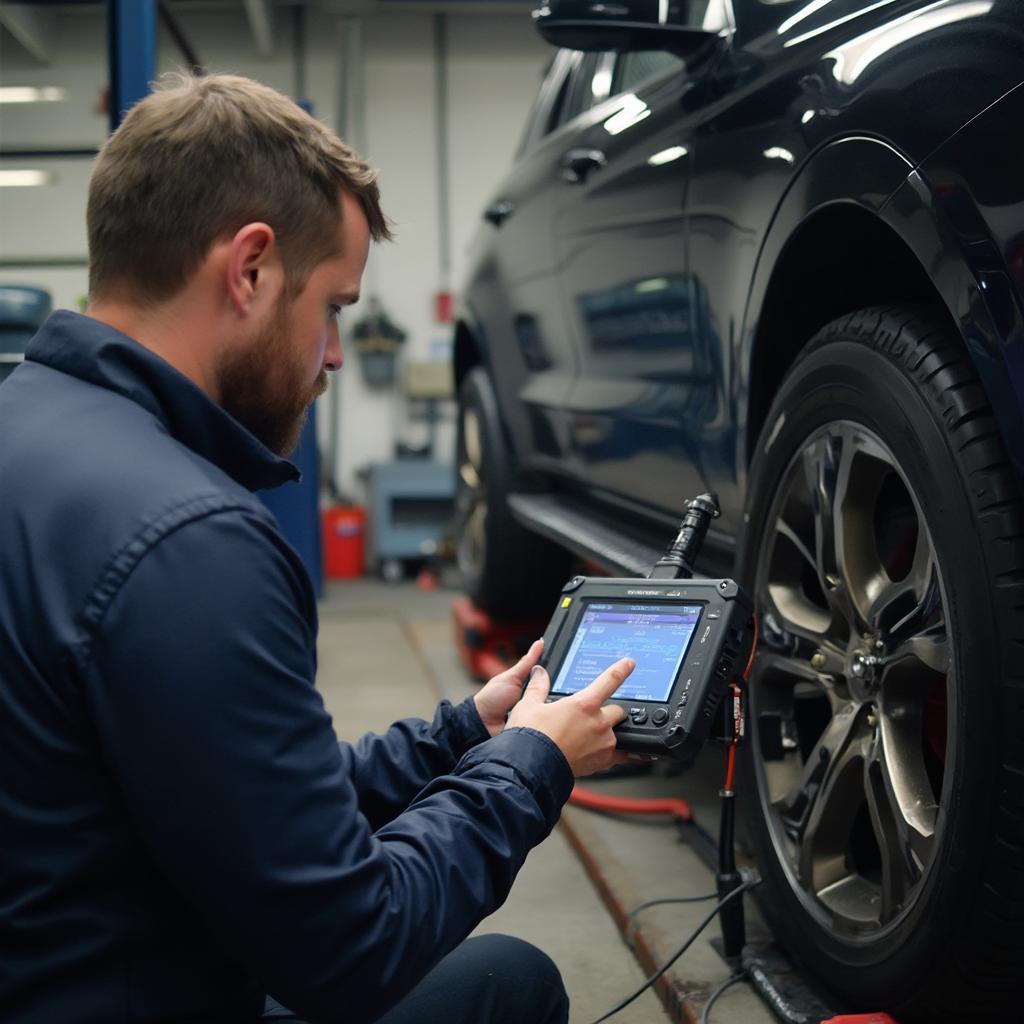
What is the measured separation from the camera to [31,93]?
740 centimetres

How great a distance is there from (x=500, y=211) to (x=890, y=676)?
218 cm

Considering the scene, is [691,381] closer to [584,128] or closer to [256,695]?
[584,128]

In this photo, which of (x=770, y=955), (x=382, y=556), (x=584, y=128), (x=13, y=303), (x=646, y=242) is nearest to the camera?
(x=770, y=955)

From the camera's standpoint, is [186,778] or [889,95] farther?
[889,95]

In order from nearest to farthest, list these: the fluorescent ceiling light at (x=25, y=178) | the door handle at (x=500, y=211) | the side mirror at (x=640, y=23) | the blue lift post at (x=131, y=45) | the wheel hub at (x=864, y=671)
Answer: the wheel hub at (x=864, y=671), the side mirror at (x=640, y=23), the blue lift post at (x=131, y=45), the door handle at (x=500, y=211), the fluorescent ceiling light at (x=25, y=178)

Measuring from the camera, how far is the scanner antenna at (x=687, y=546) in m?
1.40

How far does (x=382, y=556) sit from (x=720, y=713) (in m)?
6.14

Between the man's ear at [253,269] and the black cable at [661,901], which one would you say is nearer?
the man's ear at [253,269]

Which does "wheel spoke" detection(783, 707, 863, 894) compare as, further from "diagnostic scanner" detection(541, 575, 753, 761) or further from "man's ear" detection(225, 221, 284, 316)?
"man's ear" detection(225, 221, 284, 316)

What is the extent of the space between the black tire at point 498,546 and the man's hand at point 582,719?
223 centimetres

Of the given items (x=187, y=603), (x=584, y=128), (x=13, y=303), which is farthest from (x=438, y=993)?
(x=13, y=303)

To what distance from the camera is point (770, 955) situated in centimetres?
173

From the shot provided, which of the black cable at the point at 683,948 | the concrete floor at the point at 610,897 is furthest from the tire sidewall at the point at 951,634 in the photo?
the concrete floor at the point at 610,897

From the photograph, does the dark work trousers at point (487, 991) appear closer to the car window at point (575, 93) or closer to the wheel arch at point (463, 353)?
the car window at point (575, 93)
